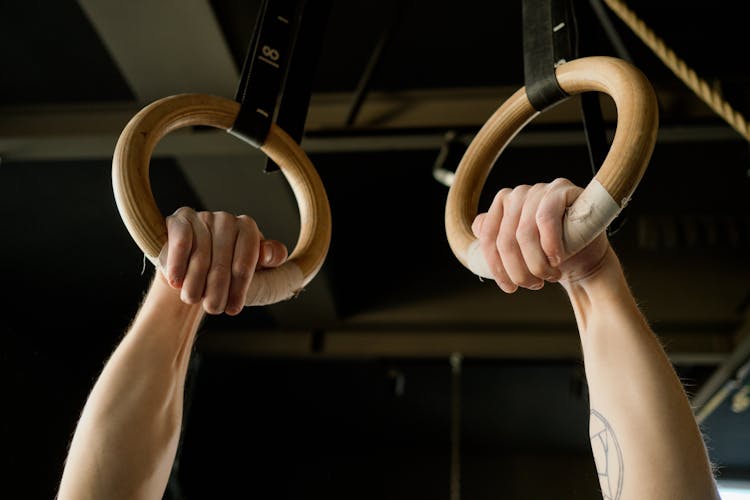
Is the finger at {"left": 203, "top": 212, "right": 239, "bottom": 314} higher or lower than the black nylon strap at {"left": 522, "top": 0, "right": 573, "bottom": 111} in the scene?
lower

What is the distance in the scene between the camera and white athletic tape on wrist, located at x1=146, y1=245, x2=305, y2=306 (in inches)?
32.7

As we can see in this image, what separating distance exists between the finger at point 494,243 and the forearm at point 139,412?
40 centimetres

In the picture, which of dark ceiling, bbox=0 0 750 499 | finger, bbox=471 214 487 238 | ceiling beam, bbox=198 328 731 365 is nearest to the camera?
finger, bbox=471 214 487 238

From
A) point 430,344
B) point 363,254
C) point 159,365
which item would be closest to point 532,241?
point 159,365

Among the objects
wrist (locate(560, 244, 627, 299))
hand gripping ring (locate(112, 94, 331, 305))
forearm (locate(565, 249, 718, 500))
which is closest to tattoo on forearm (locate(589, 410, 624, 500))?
forearm (locate(565, 249, 718, 500))

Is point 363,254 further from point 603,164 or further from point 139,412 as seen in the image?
point 603,164

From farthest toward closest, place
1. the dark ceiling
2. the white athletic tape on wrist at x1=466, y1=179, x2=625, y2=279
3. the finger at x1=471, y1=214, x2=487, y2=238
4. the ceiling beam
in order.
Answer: the ceiling beam → the dark ceiling → the finger at x1=471, y1=214, x2=487, y2=238 → the white athletic tape on wrist at x1=466, y1=179, x2=625, y2=279

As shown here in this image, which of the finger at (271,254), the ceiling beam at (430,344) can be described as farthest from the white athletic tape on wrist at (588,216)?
the ceiling beam at (430,344)

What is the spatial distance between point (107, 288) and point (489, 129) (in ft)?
11.9

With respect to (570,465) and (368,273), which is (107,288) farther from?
(570,465)

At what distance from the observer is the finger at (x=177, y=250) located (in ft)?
2.48

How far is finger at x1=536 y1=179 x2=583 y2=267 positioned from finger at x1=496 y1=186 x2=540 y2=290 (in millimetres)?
30

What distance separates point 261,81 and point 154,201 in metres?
0.22

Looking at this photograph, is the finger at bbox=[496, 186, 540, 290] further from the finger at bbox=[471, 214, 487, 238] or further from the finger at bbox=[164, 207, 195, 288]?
the finger at bbox=[164, 207, 195, 288]
